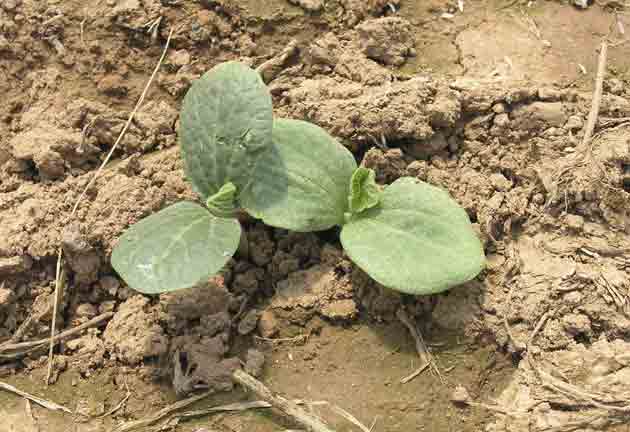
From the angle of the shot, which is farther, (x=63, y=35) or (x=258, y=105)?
(x=63, y=35)

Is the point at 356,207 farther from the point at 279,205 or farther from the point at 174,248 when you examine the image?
the point at 174,248

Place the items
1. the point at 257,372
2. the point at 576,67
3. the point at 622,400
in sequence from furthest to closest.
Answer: the point at 576,67, the point at 257,372, the point at 622,400

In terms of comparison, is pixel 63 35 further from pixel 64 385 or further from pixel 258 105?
pixel 64 385

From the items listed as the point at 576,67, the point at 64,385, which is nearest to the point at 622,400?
the point at 576,67

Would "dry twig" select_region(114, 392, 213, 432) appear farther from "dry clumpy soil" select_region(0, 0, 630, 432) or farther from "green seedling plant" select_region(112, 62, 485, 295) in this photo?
"green seedling plant" select_region(112, 62, 485, 295)

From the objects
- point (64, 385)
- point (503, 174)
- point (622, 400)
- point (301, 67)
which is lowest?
point (64, 385)

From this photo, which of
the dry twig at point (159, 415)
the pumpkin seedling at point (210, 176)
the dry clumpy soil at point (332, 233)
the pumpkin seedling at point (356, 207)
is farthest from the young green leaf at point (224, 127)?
the dry twig at point (159, 415)

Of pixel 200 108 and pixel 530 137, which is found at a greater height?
pixel 200 108
